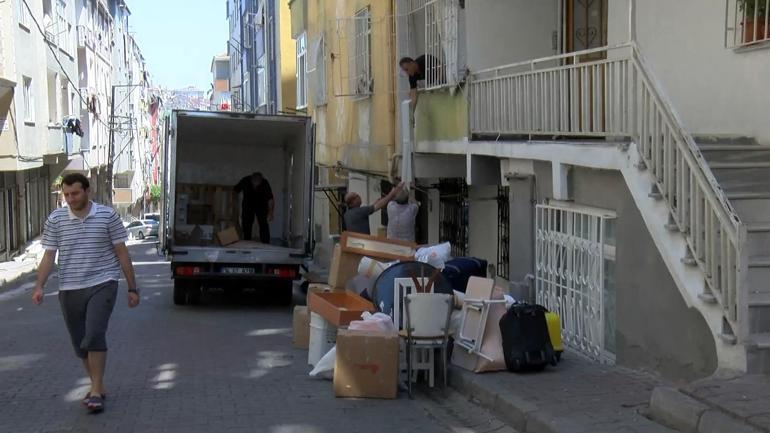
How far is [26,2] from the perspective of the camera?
989 inches

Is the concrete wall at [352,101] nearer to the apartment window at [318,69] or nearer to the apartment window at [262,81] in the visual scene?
the apartment window at [318,69]

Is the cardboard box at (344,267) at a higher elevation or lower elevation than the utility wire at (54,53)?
lower

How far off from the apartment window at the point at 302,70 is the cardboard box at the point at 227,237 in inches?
335

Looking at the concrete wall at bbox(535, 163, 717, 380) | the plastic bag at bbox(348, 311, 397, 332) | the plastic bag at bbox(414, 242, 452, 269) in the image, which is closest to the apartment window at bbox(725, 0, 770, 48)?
the concrete wall at bbox(535, 163, 717, 380)

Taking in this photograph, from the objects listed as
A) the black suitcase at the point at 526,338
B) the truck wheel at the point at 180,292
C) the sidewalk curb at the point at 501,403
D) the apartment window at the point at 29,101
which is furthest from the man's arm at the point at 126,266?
the apartment window at the point at 29,101

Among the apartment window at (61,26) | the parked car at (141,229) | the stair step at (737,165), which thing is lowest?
the parked car at (141,229)

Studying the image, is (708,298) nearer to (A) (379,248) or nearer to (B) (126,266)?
(B) (126,266)

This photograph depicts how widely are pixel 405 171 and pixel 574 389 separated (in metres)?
6.78

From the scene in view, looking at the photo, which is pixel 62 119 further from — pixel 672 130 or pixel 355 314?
pixel 672 130

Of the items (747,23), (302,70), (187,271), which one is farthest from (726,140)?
(302,70)

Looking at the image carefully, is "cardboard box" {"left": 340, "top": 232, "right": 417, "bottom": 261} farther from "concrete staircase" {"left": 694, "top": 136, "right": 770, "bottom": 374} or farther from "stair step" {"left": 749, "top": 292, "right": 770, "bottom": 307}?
"stair step" {"left": 749, "top": 292, "right": 770, "bottom": 307}

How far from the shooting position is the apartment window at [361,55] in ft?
51.7

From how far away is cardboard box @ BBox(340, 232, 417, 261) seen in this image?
34.7 feet

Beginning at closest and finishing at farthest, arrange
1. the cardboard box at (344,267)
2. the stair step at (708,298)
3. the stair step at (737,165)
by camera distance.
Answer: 1. the stair step at (708,298)
2. the stair step at (737,165)
3. the cardboard box at (344,267)
